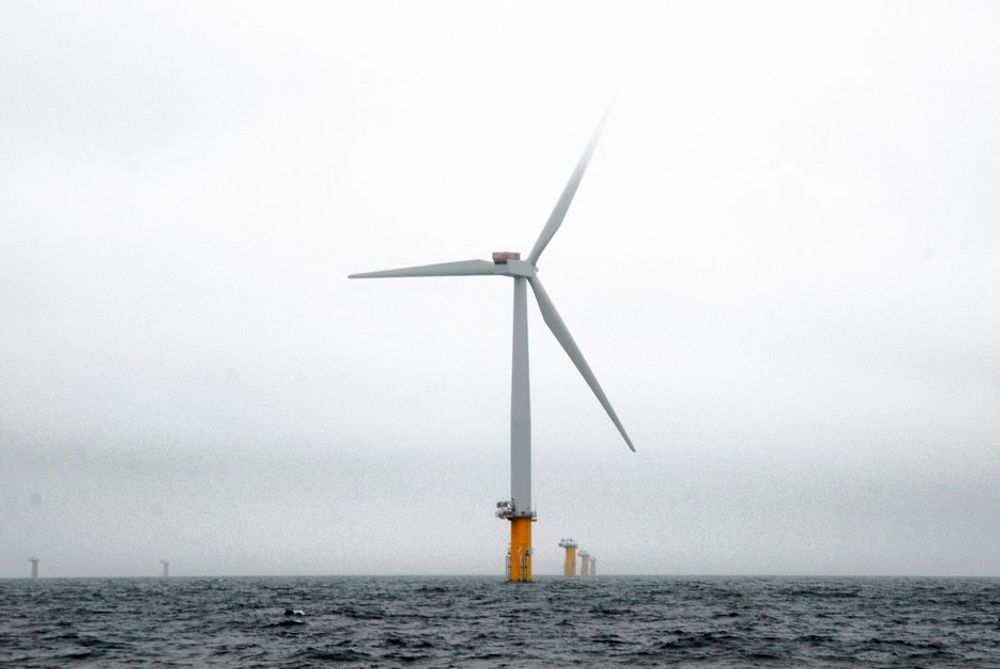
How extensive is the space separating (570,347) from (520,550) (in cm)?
2868

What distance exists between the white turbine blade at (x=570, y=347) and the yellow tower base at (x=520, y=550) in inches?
687

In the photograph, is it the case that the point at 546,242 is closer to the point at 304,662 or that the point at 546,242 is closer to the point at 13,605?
the point at 13,605

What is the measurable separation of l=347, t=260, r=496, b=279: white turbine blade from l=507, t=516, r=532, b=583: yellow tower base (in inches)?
1276

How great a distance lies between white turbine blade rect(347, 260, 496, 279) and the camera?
135 m

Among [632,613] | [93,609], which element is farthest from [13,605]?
[632,613]

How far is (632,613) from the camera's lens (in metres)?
80.1

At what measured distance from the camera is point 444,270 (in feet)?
453

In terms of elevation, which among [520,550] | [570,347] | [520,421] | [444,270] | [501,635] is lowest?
[501,635]

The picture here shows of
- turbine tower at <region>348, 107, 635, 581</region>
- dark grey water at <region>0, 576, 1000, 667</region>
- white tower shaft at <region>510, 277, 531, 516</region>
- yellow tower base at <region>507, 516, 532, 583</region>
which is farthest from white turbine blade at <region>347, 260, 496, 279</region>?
dark grey water at <region>0, 576, 1000, 667</region>

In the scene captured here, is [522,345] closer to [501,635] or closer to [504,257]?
[504,257]

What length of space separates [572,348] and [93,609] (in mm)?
63994

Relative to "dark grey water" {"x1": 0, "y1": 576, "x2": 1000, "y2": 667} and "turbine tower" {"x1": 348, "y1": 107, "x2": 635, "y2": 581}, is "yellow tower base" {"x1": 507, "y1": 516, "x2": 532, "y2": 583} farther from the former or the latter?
"dark grey water" {"x1": 0, "y1": 576, "x2": 1000, "y2": 667}

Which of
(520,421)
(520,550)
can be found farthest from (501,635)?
(520,550)

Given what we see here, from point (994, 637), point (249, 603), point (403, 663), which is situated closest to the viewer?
point (403, 663)
